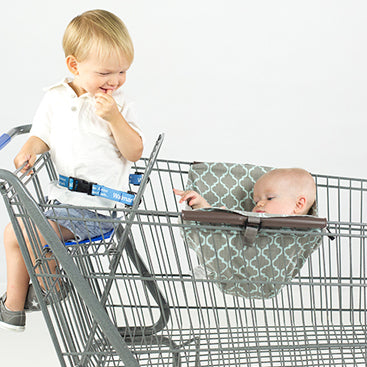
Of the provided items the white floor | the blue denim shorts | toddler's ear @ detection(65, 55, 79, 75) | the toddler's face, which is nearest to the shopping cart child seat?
the blue denim shorts

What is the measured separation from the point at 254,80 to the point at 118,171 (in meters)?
1.42

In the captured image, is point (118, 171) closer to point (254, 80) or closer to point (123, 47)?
point (123, 47)

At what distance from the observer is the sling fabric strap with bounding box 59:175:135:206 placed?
6.88 feet

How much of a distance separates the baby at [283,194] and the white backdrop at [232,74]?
1.19 m

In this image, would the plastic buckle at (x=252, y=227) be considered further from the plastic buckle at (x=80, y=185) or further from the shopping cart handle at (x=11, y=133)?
the shopping cart handle at (x=11, y=133)

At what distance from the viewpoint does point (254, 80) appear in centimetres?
354

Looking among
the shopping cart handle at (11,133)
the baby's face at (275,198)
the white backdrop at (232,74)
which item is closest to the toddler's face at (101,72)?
the shopping cart handle at (11,133)

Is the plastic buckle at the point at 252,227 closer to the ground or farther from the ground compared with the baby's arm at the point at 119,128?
closer to the ground

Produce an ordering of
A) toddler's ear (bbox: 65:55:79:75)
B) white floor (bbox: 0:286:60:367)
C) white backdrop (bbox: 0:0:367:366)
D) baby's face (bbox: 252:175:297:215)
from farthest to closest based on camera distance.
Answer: white backdrop (bbox: 0:0:367:366)
white floor (bbox: 0:286:60:367)
baby's face (bbox: 252:175:297:215)
toddler's ear (bbox: 65:55:79:75)

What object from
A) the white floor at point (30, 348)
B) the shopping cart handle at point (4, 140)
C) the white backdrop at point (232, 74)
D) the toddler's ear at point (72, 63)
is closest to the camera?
the shopping cart handle at point (4, 140)

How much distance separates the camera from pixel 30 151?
227cm

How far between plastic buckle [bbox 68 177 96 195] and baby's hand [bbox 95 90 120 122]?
0.68 ft

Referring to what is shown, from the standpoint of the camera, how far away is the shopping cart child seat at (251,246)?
192cm

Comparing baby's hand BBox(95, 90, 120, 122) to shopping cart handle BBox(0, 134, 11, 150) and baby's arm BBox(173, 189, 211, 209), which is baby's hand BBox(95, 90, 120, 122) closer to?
shopping cart handle BBox(0, 134, 11, 150)
